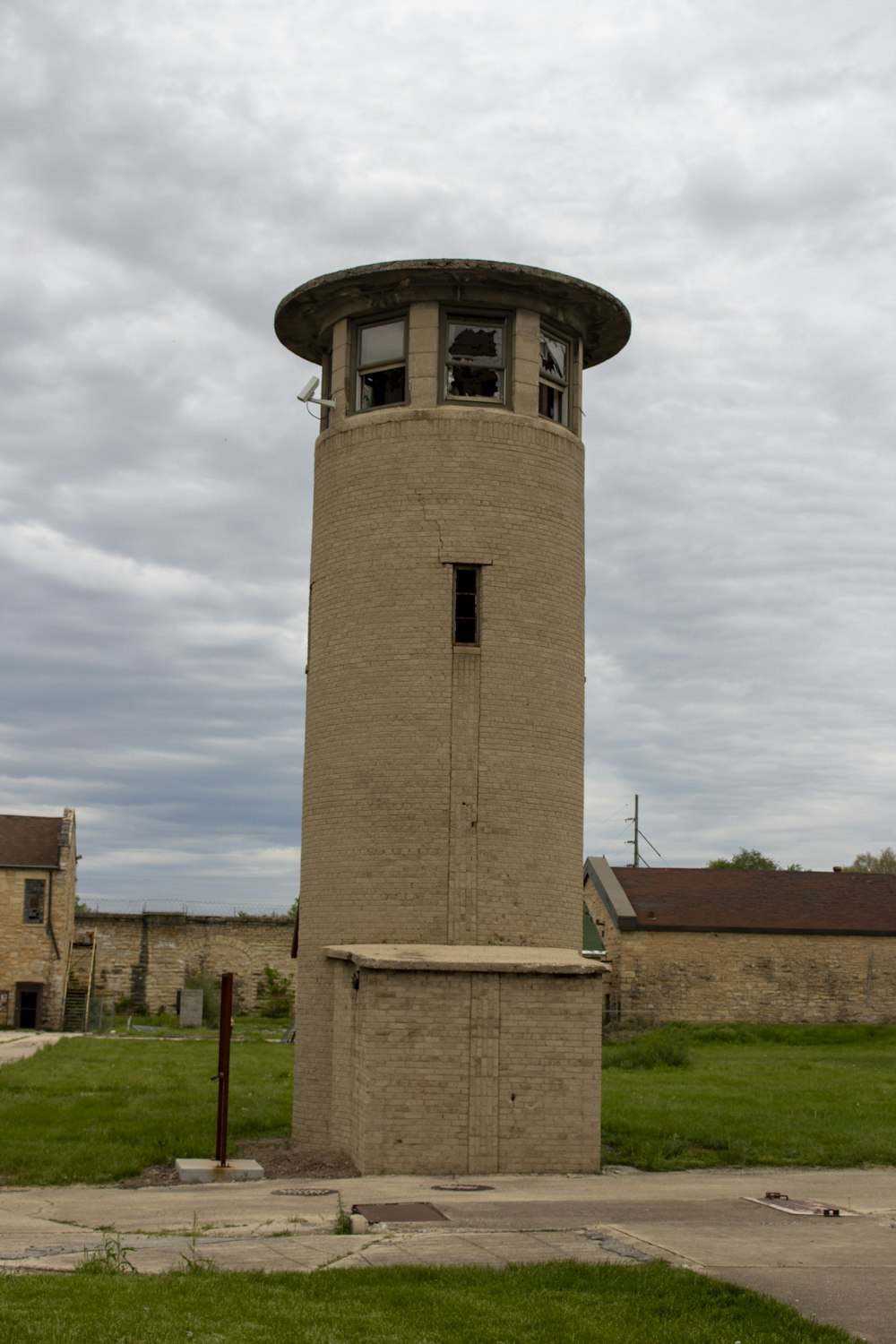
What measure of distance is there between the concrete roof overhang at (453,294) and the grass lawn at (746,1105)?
10.9m

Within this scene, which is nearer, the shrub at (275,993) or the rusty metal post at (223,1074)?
the rusty metal post at (223,1074)

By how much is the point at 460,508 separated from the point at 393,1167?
806cm

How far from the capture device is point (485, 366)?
62.4 feet

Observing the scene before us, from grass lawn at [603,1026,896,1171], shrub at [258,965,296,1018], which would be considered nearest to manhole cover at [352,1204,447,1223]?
grass lawn at [603,1026,896,1171]

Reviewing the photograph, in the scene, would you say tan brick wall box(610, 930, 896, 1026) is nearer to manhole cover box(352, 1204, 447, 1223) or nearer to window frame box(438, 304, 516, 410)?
window frame box(438, 304, 516, 410)

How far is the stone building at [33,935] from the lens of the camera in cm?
4672

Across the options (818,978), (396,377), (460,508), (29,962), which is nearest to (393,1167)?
(460,508)

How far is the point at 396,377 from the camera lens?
19219 mm

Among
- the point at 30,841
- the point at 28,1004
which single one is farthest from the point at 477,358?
the point at 28,1004

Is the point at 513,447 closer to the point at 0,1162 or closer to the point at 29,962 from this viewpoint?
the point at 0,1162

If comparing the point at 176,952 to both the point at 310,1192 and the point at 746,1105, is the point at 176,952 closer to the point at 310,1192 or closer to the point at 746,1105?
the point at 746,1105

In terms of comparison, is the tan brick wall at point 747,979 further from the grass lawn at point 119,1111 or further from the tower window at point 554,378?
the tower window at point 554,378

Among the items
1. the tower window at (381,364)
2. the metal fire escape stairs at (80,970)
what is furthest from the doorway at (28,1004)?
the tower window at (381,364)

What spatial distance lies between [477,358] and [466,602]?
3359mm
